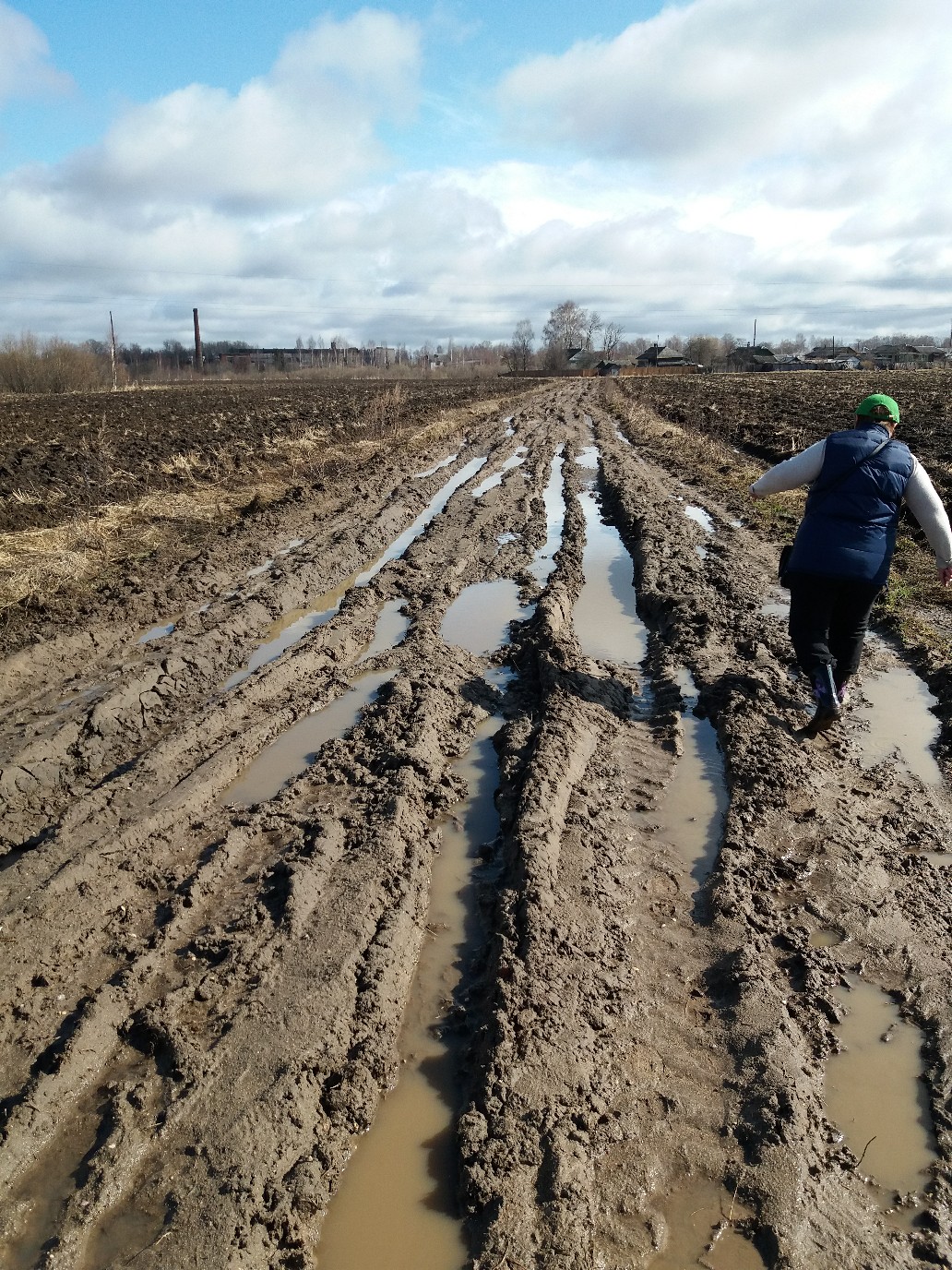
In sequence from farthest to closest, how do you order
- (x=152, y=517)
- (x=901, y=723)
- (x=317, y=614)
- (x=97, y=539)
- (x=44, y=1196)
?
(x=152, y=517) < (x=97, y=539) < (x=317, y=614) < (x=901, y=723) < (x=44, y=1196)

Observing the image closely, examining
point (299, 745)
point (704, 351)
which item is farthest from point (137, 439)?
point (704, 351)

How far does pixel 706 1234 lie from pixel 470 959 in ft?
4.56

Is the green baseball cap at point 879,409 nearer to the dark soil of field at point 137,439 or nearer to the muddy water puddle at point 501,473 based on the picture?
the muddy water puddle at point 501,473

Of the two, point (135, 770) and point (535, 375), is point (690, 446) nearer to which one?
point (135, 770)

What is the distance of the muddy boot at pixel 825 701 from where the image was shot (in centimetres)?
519

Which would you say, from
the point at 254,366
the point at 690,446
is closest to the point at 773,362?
the point at 254,366

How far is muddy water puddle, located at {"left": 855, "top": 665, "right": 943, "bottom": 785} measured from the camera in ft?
16.6

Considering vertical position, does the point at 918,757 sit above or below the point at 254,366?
below

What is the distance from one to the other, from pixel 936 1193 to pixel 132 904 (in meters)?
3.31

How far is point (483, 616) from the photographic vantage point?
324 inches

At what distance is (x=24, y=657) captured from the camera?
646 centimetres

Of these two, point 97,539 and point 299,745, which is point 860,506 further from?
point 97,539

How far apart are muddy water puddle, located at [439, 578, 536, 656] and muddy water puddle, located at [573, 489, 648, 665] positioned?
0.68 m

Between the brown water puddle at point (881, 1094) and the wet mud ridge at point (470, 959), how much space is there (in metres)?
0.01
